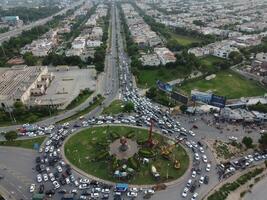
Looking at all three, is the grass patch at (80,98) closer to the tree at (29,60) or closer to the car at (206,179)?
the tree at (29,60)

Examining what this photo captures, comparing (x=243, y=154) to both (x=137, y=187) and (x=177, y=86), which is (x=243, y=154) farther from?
(x=177, y=86)

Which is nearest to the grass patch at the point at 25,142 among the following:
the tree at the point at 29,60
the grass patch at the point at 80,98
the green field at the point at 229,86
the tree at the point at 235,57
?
the grass patch at the point at 80,98

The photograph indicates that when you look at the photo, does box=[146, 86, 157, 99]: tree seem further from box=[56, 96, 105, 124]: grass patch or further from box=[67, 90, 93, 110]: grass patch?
box=[67, 90, 93, 110]: grass patch

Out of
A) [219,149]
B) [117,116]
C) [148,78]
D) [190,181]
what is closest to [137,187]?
[190,181]

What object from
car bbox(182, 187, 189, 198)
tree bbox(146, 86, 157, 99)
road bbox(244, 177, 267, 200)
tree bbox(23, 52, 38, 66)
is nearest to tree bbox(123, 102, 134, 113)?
tree bbox(146, 86, 157, 99)

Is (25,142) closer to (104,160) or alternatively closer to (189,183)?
(104,160)

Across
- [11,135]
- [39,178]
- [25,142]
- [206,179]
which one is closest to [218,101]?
[206,179]
